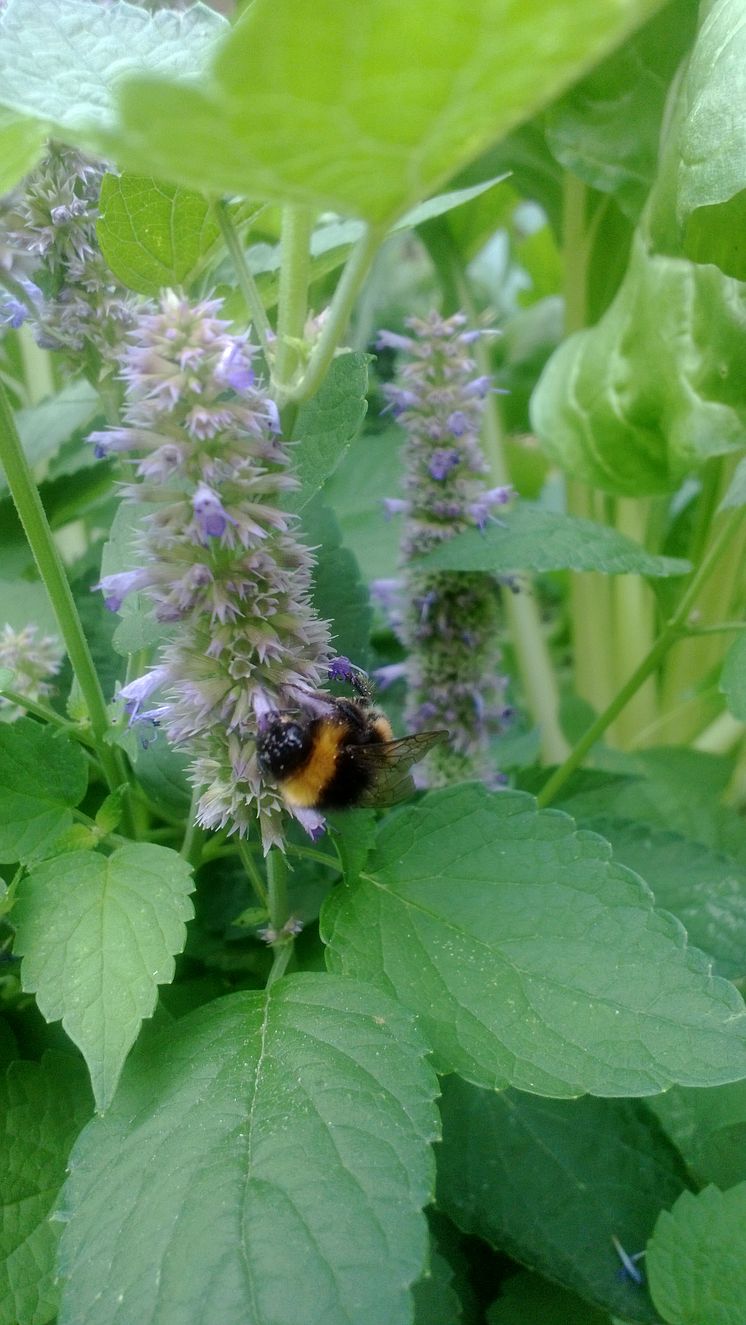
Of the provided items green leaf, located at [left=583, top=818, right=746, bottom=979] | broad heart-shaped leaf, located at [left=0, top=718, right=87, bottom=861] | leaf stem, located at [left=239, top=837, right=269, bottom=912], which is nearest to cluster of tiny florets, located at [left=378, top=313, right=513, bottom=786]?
green leaf, located at [left=583, top=818, right=746, bottom=979]

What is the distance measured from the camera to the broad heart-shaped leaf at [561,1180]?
751mm

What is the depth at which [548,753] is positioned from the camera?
155 cm

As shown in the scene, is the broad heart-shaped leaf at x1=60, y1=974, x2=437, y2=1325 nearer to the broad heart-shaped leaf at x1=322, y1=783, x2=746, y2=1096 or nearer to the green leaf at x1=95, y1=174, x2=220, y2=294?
the broad heart-shaped leaf at x1=322, y1=783, x2=746, y2=1096

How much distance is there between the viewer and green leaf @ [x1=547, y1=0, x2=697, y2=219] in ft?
3.78

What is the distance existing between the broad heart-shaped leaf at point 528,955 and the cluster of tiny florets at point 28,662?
360 millimetres

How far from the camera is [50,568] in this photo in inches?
28.7

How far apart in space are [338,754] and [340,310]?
345 mm

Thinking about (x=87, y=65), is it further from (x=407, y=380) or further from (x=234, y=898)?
(x=234, y=898)

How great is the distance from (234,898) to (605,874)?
1.21 ft

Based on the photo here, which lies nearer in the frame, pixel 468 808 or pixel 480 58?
pixel 480 58

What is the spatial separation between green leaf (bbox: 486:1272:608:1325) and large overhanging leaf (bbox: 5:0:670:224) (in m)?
0.85

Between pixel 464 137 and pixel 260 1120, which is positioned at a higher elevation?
pixel 464 137

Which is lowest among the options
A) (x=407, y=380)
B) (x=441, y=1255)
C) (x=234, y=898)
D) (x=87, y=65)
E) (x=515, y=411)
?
(x=441, y=1255)

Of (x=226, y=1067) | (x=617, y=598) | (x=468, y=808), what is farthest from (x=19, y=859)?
(x=617, y=598)
